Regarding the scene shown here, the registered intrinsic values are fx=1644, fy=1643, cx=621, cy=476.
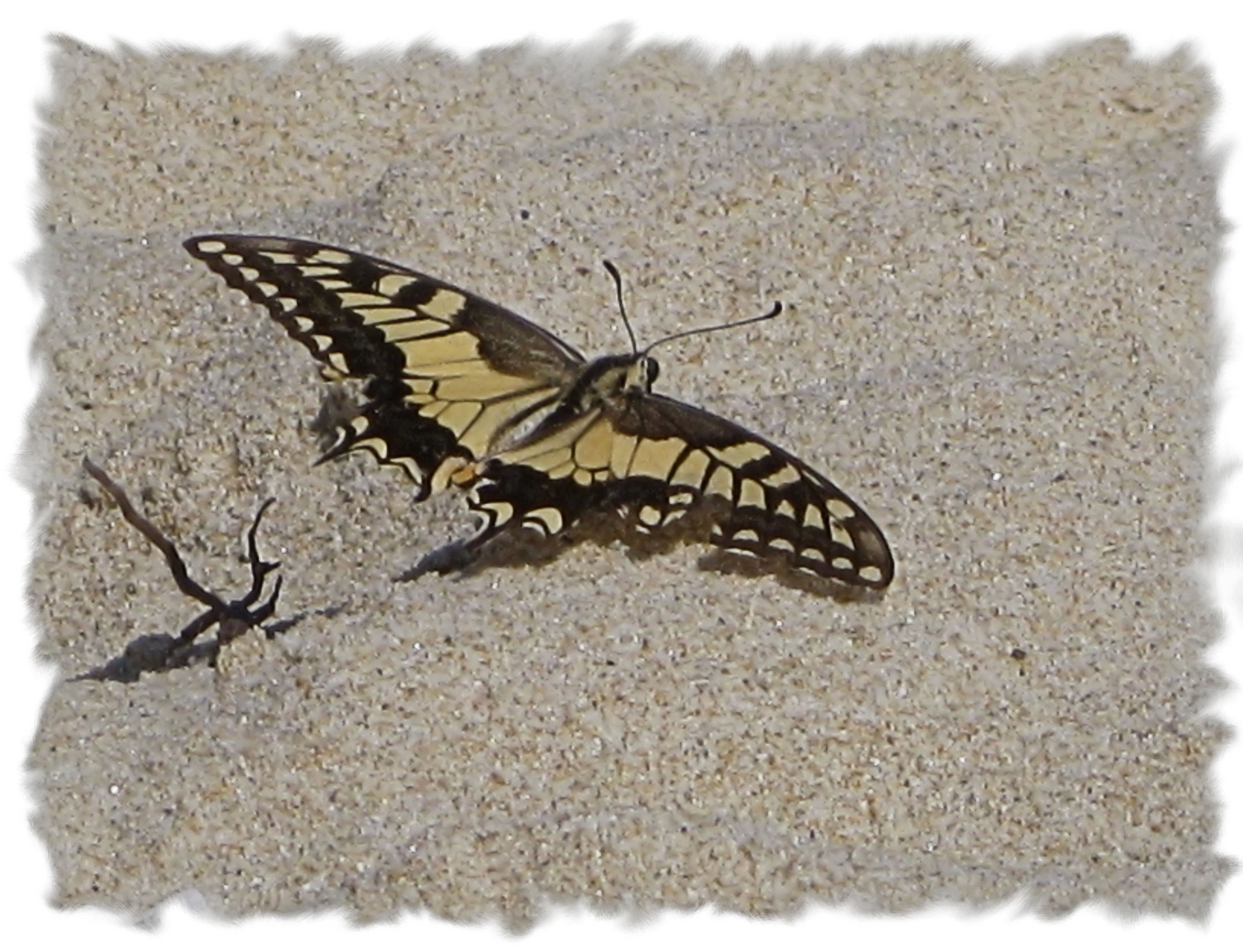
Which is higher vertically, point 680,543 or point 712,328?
point 712,328

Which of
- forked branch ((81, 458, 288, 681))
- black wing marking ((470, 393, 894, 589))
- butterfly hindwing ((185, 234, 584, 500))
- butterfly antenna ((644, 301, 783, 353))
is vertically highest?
butterfly antenna ((644, 301, 783, 353))

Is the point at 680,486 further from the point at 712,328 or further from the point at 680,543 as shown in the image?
the point at 712,328

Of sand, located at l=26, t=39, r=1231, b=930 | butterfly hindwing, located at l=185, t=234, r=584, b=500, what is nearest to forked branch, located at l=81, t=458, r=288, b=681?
sand, located at l=26, t=39, r=1231, b=930

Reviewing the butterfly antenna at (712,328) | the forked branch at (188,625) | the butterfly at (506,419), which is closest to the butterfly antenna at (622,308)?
the butterfly antenna at (712,328)

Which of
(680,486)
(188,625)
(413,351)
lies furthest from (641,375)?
(188,625)

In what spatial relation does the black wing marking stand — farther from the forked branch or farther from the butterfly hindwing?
the forked branch

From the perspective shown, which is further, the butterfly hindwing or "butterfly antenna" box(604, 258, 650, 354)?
"butterfly antenna" box(604, 258, 650, 354)
